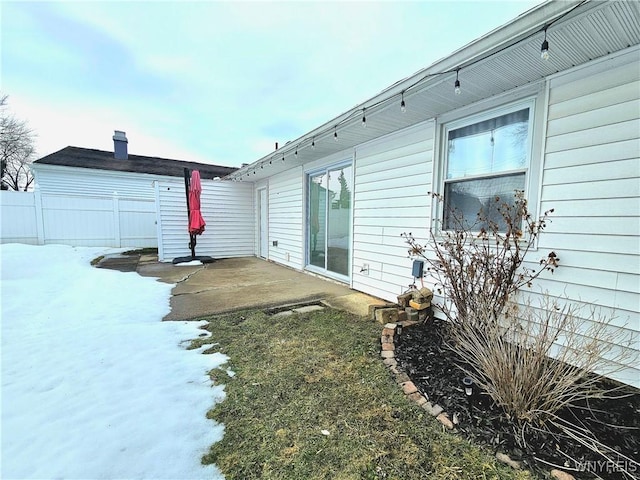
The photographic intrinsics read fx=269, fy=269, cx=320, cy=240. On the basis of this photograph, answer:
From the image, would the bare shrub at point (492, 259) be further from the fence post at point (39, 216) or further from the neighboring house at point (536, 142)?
the fence post at point (39, 216)

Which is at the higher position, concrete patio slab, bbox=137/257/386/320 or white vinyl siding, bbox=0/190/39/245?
white vinyl siding, bbox=0/190/39/245

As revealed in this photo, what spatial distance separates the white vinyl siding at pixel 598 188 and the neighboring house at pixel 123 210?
25.6 feet

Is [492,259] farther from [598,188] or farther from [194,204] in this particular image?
[194,204]

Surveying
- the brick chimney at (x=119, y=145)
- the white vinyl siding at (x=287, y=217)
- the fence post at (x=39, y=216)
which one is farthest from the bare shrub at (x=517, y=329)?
the brick chimney at (x=119, y=145)

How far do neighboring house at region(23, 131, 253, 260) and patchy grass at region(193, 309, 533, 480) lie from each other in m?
6.18

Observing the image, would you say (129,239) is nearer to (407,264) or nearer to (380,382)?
(407,264)

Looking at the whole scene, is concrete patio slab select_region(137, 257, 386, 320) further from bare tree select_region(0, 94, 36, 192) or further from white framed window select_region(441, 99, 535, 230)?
bare tree select_region(0, 94, 36, 192)

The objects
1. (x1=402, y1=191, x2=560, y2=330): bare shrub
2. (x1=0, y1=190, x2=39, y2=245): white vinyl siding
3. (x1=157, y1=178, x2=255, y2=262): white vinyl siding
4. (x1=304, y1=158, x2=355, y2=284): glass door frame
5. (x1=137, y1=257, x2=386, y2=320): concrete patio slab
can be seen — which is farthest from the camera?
(x1=0, y1=190, x2=39, y2=245): white vinyl siding

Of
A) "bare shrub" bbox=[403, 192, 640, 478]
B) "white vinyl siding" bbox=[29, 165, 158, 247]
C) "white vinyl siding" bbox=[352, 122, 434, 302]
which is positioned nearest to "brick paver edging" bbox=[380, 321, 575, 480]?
"bare shrub" bbox=[403, 192, 640, 478]

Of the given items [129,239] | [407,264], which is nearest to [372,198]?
[407,264]

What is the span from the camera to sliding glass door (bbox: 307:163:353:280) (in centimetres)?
494

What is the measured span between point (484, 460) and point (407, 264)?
97.0 inches

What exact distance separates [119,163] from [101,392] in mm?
14673

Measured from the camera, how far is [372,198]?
4.23 metres
